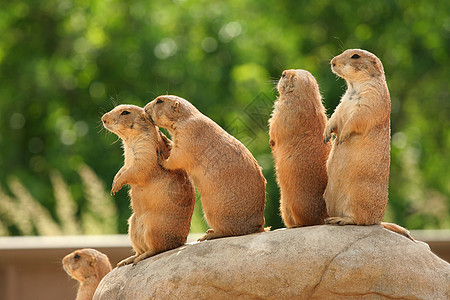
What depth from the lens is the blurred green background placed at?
60.3 ft

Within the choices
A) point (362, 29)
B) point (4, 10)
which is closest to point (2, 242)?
point (4, 10)

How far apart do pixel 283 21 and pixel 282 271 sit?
1594 centimetres

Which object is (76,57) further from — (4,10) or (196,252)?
(196,252)

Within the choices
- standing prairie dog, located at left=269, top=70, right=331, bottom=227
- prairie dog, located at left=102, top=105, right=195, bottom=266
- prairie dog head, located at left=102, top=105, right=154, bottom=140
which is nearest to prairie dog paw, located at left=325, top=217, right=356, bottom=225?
standing prairie dog, located at left=269, top=70, right=331, bottom=227

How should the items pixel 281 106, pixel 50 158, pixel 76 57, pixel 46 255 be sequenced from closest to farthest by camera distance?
pixel 281 106 → pixel 46 255 → pixel 50 158 → pixel 76 57

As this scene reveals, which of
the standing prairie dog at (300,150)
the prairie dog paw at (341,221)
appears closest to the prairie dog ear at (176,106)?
the standing prairie dog at (300,150)

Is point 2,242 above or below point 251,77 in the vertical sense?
below

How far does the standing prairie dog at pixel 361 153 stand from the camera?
241 inches

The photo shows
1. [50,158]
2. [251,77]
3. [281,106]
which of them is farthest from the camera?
[50,158]

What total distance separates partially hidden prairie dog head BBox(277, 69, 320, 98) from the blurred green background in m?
10.9

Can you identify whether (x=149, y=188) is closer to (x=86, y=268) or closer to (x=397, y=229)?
(x=86, y=268)

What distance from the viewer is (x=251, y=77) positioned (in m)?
16.9

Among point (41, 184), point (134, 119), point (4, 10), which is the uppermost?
point (4, 10)

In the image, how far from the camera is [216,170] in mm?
6367
